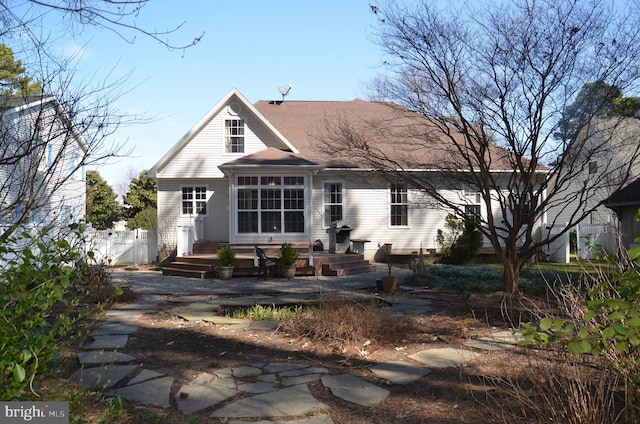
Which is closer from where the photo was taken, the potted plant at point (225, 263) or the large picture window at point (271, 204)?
the potted plant at point (225, 263)

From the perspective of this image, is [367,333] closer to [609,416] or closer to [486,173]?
[609,416]

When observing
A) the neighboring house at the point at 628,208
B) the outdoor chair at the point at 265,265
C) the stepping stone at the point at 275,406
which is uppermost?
the neighboring house at the point at 628,208

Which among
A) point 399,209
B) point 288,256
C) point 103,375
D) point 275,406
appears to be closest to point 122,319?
point 103,375

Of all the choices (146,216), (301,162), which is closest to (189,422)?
(301,162)

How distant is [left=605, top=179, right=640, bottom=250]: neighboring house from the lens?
43.7 feet

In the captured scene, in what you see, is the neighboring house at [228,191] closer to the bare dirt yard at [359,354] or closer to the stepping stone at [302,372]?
the bare dirt yard at [359,354]

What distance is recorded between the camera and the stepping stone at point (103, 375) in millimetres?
4469

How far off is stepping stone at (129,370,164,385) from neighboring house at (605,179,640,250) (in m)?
12.3

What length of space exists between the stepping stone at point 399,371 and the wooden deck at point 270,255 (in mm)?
10237

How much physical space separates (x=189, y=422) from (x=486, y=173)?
6.67 m

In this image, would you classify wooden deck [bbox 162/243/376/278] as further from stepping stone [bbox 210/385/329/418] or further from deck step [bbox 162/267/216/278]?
stepping stone [bbox 210/385/329/418]

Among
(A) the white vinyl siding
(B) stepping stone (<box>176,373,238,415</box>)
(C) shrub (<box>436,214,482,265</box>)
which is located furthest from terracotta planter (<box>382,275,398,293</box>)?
(A) the white vinyl siding

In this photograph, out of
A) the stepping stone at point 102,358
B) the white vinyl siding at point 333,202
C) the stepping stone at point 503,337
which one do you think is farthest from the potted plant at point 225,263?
the stepping stone at point 503,337
